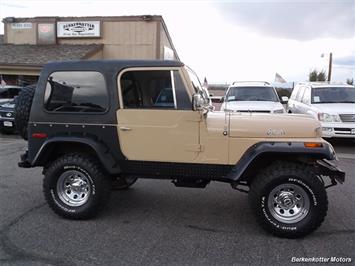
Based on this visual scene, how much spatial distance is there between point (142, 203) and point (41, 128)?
1.77 m

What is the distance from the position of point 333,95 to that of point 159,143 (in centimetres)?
859

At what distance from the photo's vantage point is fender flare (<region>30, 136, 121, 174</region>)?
488 centimetres

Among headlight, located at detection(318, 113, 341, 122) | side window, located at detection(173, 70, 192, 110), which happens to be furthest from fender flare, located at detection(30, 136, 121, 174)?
headlight, located at detection(318, 113, 341, 122)

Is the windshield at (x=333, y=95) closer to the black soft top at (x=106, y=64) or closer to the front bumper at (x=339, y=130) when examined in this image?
the front bumper at (x=339, y=130)

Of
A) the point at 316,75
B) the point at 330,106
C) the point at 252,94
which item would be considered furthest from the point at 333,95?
the point at 316,75

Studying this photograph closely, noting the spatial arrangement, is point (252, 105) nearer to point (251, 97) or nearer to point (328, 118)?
point (251, 97)

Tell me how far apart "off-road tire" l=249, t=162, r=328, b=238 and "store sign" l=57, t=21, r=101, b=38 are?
20.6 m

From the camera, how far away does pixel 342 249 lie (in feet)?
Answer: 13.9

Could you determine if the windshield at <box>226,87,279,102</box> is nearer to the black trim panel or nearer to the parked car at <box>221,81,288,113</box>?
the parked car at <box>221,81,288,113</box>

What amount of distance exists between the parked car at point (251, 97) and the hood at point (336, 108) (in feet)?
3.43

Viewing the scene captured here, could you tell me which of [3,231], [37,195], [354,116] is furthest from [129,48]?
[3,231]

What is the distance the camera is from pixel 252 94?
1212 cm

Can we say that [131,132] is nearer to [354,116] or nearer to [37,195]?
[37,195]

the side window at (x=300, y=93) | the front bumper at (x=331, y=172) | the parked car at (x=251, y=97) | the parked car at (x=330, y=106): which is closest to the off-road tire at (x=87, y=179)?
the front bumper at (x=331, y=172)
